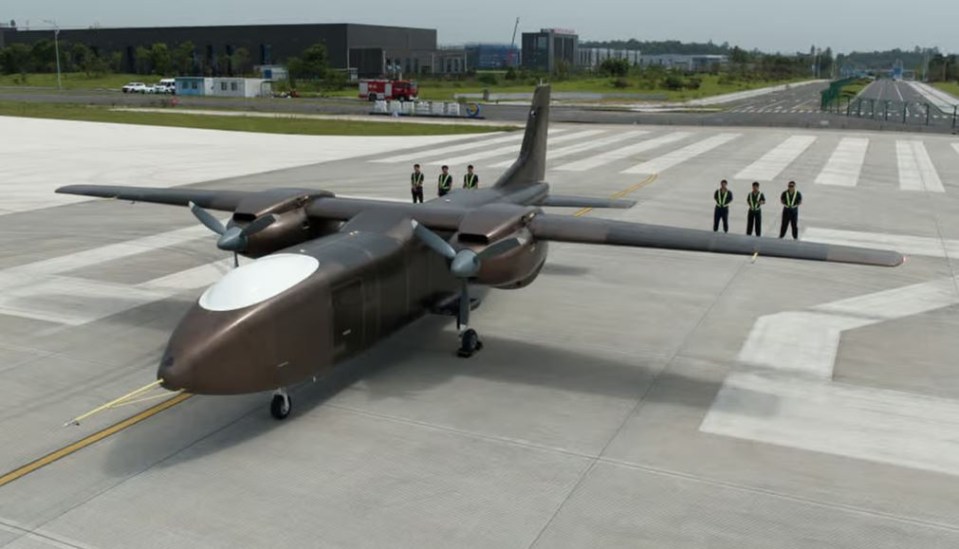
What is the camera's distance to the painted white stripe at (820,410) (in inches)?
523

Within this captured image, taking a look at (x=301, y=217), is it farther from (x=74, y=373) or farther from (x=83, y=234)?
(x=83, y=234)

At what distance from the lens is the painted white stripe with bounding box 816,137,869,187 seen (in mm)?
43375

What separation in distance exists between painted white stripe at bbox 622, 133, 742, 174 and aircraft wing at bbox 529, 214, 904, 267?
30663mm

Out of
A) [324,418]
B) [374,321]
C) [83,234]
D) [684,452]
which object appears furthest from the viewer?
[83,234]

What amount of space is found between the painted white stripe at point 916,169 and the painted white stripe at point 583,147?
19.5m

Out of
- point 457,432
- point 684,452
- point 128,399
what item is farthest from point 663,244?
point 128,399

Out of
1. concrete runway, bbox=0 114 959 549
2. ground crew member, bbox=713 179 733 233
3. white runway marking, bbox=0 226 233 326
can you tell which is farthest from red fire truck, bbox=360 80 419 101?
white runway marking, bbox=0 226 233 326

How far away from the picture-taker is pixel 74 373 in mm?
16016

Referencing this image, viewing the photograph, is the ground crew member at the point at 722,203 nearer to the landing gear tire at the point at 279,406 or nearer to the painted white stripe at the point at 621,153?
the painted white stripe at the point at 621,153

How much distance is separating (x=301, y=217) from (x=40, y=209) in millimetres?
20328

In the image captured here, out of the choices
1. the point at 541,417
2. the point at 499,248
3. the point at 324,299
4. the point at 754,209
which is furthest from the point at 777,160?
the point at 324,299

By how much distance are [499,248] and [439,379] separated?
9.48 feet

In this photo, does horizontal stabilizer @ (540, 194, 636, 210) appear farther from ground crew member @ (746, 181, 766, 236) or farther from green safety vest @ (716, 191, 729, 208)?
ground crew member @ (746, 181, 766, 236)

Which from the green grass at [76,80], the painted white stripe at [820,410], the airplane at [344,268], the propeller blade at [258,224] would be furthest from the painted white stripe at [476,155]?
the green grass at [76,80]
